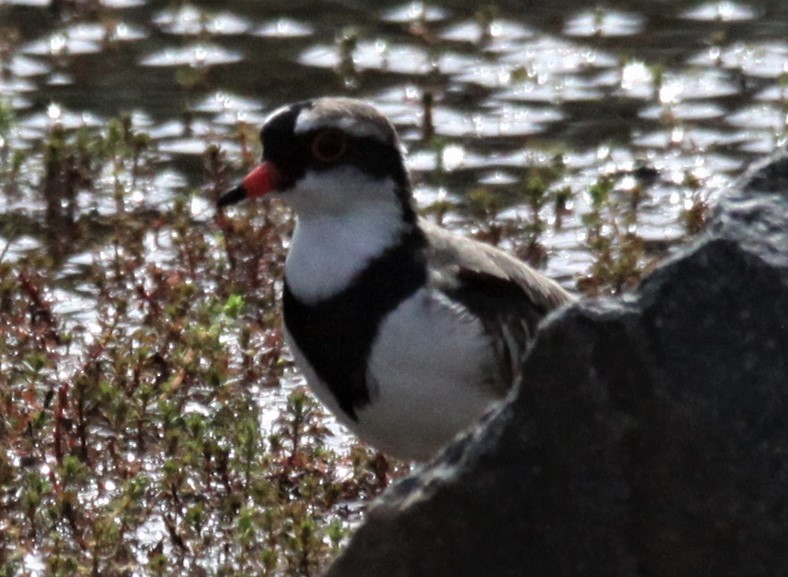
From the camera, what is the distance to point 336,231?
5.51 m

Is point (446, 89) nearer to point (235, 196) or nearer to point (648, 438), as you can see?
point (235, 196)

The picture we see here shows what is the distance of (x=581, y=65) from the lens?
9672 mm

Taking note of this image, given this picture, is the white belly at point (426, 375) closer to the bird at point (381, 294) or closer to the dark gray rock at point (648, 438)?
the bird at point (381, 294)

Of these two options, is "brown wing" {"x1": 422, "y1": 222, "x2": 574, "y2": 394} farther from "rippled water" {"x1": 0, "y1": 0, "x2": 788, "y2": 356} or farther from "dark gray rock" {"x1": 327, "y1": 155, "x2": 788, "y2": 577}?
"rippled water" {"x1": 0, "y1": 0, "x2": 788, "y2": 356}

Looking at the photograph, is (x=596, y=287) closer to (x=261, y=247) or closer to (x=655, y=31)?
(x=261, y=247)

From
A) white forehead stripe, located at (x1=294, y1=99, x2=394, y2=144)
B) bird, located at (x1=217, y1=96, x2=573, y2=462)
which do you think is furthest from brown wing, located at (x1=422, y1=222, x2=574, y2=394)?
white forehead stripe, located at (x1=294, y1=99, x2=394, y2=144)

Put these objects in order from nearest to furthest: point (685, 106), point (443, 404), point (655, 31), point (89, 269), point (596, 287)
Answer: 1. point (443, 404)
2. point (596, 287)
3. point (89, 269)
4. point (685, 106)
5. point (655, 31)

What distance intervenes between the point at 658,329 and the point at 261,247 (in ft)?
12.9

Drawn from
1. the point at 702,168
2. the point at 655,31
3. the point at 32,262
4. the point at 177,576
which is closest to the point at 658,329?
the point at 177,576

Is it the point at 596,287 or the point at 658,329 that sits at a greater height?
the point at 658,329

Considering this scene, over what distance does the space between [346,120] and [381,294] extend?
595 millimetres

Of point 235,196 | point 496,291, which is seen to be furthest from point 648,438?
point 235,196

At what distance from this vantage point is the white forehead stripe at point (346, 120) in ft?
18.4

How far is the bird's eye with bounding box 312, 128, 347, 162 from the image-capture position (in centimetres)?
559
